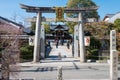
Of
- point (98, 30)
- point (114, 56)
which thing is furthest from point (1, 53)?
point (98, 30)

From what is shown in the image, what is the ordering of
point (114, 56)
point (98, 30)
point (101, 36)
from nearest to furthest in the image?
point (114, 56) < point (101, 36) < point (98, 30)

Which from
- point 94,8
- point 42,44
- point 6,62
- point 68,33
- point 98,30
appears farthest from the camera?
point 68,33

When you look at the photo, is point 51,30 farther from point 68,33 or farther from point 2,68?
point 2,68

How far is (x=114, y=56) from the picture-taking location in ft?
65.6

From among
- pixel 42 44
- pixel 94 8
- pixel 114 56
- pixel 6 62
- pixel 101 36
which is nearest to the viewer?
pixel 6 62

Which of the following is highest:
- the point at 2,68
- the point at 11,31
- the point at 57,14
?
the point at 57,14

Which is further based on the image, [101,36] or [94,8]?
[101,36]

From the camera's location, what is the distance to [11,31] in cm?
1277

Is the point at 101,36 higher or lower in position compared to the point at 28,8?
lower

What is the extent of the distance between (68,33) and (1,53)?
4503cm

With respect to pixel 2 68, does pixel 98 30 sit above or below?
above

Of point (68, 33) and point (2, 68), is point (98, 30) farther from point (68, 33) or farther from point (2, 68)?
point (2, 68)

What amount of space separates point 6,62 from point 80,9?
78.4 feet

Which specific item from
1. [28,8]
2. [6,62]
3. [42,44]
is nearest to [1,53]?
[6,62]
